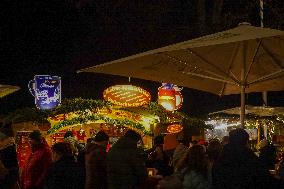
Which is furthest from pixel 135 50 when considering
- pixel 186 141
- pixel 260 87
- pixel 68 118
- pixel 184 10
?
pixel 260 87

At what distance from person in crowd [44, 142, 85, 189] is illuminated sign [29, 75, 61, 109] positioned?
10.1m

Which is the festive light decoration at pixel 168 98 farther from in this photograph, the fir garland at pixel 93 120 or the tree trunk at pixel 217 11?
the tree trunk at pixel 217 11

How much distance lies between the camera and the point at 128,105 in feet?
49.9

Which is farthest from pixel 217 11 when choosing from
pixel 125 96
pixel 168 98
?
pixel 125 96

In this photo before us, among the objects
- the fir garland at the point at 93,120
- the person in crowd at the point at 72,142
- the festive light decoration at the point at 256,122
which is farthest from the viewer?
the festive light decoration at the point at 256,122

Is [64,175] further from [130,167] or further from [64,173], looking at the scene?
[130,167]

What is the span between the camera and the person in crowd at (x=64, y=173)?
626 cm

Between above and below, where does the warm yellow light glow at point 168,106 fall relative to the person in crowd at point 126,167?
above

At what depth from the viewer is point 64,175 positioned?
6.27 meters

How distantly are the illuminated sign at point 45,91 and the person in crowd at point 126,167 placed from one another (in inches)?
381

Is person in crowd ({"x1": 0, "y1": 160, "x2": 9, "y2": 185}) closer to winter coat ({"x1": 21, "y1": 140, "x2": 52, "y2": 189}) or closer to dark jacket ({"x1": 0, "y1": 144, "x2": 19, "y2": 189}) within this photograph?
dark jacket ({"x1": 0, "y1": 144, "x2": 19, "y2": 189})

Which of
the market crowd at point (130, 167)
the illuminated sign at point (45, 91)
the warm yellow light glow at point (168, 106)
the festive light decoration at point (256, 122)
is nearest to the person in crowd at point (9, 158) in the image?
the market crowd at point (130, 167)

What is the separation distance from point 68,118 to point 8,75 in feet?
22.7

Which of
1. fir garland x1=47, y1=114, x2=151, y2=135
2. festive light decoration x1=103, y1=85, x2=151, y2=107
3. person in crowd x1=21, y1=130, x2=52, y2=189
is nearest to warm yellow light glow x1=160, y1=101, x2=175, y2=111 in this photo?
fir garland x1=47, y1=114, x2=151, y2=135
